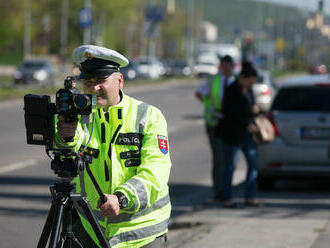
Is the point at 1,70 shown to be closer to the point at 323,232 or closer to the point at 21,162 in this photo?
the point at 21,162

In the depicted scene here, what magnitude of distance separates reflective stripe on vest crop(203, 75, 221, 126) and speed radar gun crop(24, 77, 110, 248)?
7389mm

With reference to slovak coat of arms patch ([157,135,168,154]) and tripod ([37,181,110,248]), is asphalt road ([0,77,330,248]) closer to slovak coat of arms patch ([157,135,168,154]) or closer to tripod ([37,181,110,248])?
slovak coat of arms patch ([157,135,168,154])

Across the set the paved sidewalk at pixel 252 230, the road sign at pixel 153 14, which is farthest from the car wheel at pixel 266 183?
the road sign at pixel 153 14

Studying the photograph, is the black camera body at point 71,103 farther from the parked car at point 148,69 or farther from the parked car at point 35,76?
the parked car at point 148,69

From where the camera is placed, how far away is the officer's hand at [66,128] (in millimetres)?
3756

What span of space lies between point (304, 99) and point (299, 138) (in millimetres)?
561

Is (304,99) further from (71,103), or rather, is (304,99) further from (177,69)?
(177,69)

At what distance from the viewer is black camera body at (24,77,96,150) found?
3.65m

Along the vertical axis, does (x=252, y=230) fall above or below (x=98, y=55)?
below

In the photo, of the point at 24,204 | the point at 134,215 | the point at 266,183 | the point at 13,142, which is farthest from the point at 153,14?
the point at 134,215

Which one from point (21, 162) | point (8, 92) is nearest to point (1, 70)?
point (8, 92)

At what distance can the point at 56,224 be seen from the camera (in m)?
3.73

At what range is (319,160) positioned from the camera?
11492 millimetres

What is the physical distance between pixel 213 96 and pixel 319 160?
157 centimetres
